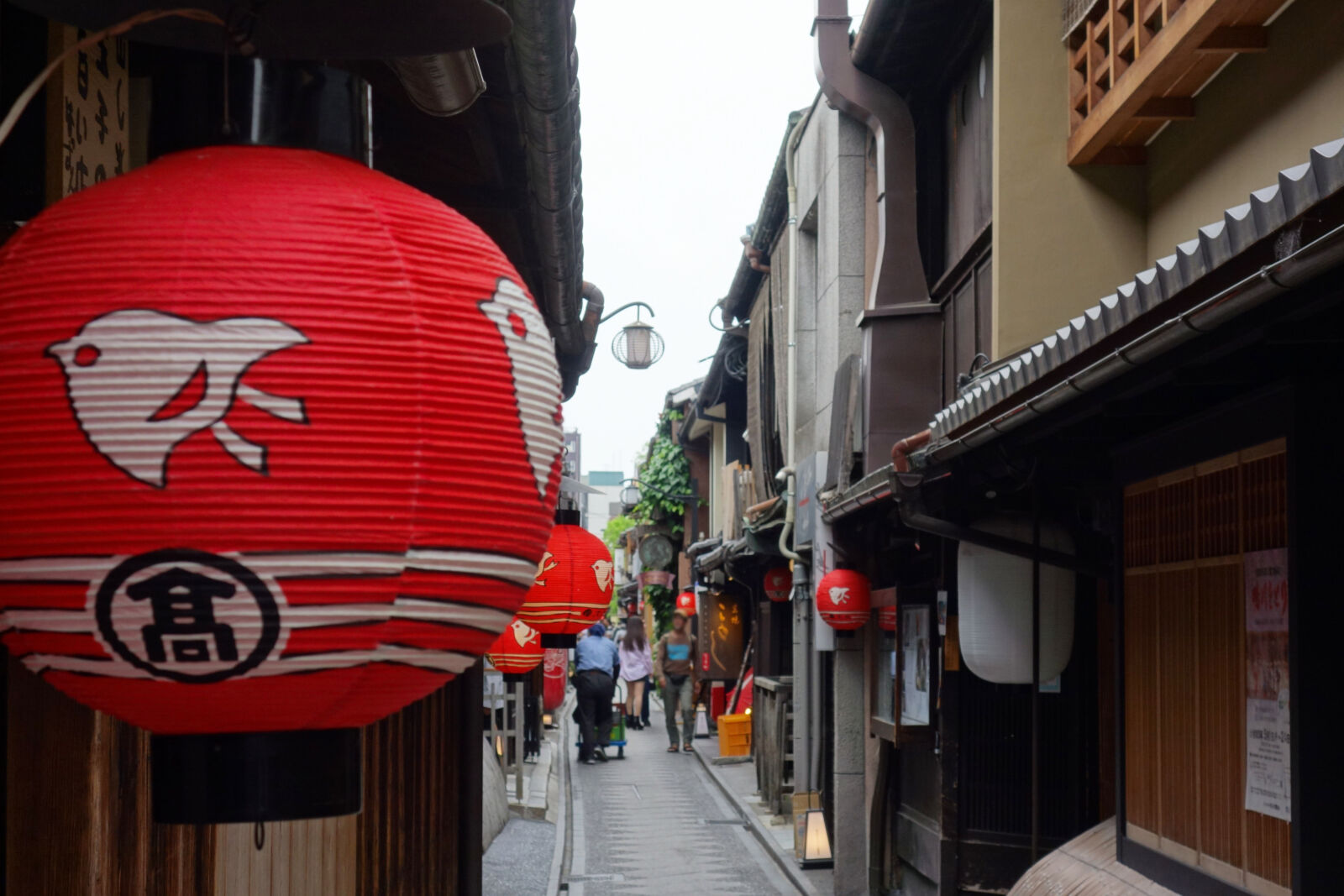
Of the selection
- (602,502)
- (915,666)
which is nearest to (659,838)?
(915,666)

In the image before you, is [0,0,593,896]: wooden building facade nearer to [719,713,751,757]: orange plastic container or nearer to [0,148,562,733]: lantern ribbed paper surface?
[0,148,562,733]: lantern ribbed paper surface

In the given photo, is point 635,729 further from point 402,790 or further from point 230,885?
point 230,885

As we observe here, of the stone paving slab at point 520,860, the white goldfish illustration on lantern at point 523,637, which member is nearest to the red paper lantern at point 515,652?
the white goldfish illustration on lantern at point 523,637

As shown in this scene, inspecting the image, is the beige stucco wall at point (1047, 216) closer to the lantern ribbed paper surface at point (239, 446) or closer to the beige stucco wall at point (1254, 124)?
the beige stucco wall at point (1254, 124)

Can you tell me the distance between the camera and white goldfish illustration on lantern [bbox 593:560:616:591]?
37.9 feet

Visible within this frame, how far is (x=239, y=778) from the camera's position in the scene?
2295mm

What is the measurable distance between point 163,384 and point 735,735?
85.5ft

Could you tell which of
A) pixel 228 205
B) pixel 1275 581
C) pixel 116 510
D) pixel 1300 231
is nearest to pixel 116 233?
pixel 228 205

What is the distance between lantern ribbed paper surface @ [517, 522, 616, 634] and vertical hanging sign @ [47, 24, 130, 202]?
758 cm

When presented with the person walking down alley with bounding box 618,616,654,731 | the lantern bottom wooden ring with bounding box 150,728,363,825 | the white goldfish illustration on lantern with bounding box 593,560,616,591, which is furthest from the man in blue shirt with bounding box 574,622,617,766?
the lantern bottom wooden ring with bounding box 150,728,363,825

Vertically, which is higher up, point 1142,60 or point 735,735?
point 1142,60

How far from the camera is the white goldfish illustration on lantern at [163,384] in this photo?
6.64ft

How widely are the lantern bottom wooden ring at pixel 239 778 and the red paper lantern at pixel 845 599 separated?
1293 centimetres

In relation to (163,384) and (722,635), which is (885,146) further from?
(722,635)
